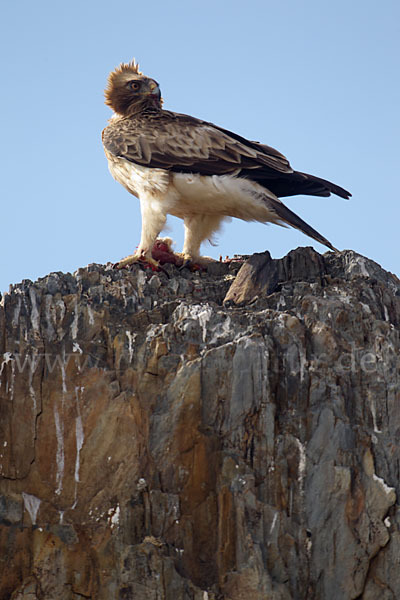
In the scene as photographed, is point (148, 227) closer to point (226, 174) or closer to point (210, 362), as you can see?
point (226, 174)

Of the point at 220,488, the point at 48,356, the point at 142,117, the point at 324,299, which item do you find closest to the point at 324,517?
the point at 220,488

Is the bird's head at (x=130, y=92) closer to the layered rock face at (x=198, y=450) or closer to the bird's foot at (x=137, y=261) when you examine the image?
the bird's foot at (x=137, y=261)

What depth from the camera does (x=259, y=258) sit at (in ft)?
48.3

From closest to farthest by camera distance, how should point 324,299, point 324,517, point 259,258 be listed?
point 324,517, point 324,299, point 259,258

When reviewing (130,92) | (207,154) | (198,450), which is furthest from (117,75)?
(198,450)

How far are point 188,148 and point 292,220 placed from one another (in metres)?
2.18

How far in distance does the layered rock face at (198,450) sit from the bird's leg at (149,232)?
1.47m

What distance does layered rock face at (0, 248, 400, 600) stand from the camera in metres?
11.2

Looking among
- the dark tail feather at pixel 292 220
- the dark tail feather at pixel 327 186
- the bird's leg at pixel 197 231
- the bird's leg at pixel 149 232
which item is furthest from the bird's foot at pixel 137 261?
the dark tail feather at pixel 327 186

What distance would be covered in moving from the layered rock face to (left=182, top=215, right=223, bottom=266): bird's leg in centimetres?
239

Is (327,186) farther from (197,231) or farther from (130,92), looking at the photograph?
(130,92)

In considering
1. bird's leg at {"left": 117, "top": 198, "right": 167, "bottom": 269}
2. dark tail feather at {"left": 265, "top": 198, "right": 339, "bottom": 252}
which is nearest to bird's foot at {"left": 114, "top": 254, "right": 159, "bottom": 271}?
bird's leg at {"left": 117, "top": 198, "right": 167, "bottom": 269}

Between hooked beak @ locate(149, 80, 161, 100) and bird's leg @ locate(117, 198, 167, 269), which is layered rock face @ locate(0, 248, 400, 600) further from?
hooked beak @ locate(149, 80, 161, 100)

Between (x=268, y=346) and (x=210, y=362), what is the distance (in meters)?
0.79
